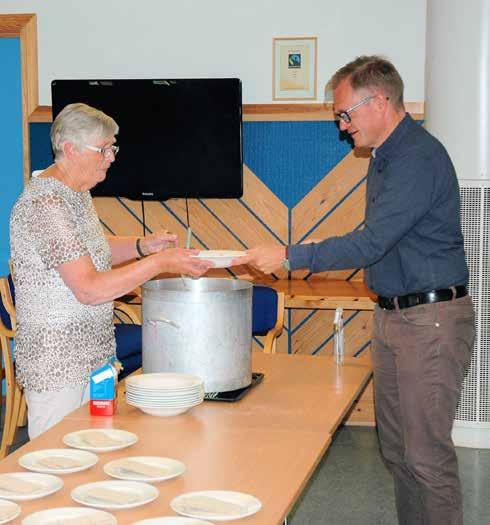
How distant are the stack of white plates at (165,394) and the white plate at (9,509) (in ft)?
2.41

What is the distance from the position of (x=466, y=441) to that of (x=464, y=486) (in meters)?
0.65

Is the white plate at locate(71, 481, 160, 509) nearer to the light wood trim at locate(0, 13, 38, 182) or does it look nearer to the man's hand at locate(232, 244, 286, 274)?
the man's hand at locate(232, 244, 286, 274)

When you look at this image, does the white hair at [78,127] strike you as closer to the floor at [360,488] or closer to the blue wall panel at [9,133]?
the floor at [360,488]

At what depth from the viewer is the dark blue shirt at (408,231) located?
119 inches

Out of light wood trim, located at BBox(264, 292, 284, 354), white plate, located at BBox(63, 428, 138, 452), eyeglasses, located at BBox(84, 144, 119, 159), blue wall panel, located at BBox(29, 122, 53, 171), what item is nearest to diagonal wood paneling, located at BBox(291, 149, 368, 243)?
Result: light wood trim, located at BBox(264, 292, 284, 354)

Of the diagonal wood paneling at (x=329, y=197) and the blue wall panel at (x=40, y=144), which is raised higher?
the blue wall panel at (x=40, y=144)

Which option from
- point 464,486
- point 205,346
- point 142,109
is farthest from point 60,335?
point 142,109

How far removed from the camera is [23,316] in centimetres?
307

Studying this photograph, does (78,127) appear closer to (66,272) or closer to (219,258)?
(66,272)

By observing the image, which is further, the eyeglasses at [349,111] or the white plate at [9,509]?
the eyeglasses at [349,111]

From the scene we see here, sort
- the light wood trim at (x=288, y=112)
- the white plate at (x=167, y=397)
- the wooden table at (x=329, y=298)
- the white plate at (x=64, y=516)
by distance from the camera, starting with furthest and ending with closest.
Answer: the light wood trim at (x=288, y=112), the wooden table at (x=329, y=298), the white plate at (x=167, y=397), the white plate at (x=64, y=516)

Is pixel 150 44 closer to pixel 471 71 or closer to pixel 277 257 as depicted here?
pixel 471 71

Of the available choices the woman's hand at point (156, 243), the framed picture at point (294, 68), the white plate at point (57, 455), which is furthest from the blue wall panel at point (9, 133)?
the white plate at point (57, 455)

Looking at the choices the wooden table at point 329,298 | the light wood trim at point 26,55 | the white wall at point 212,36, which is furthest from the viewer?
the light wood trim at point 26,55
